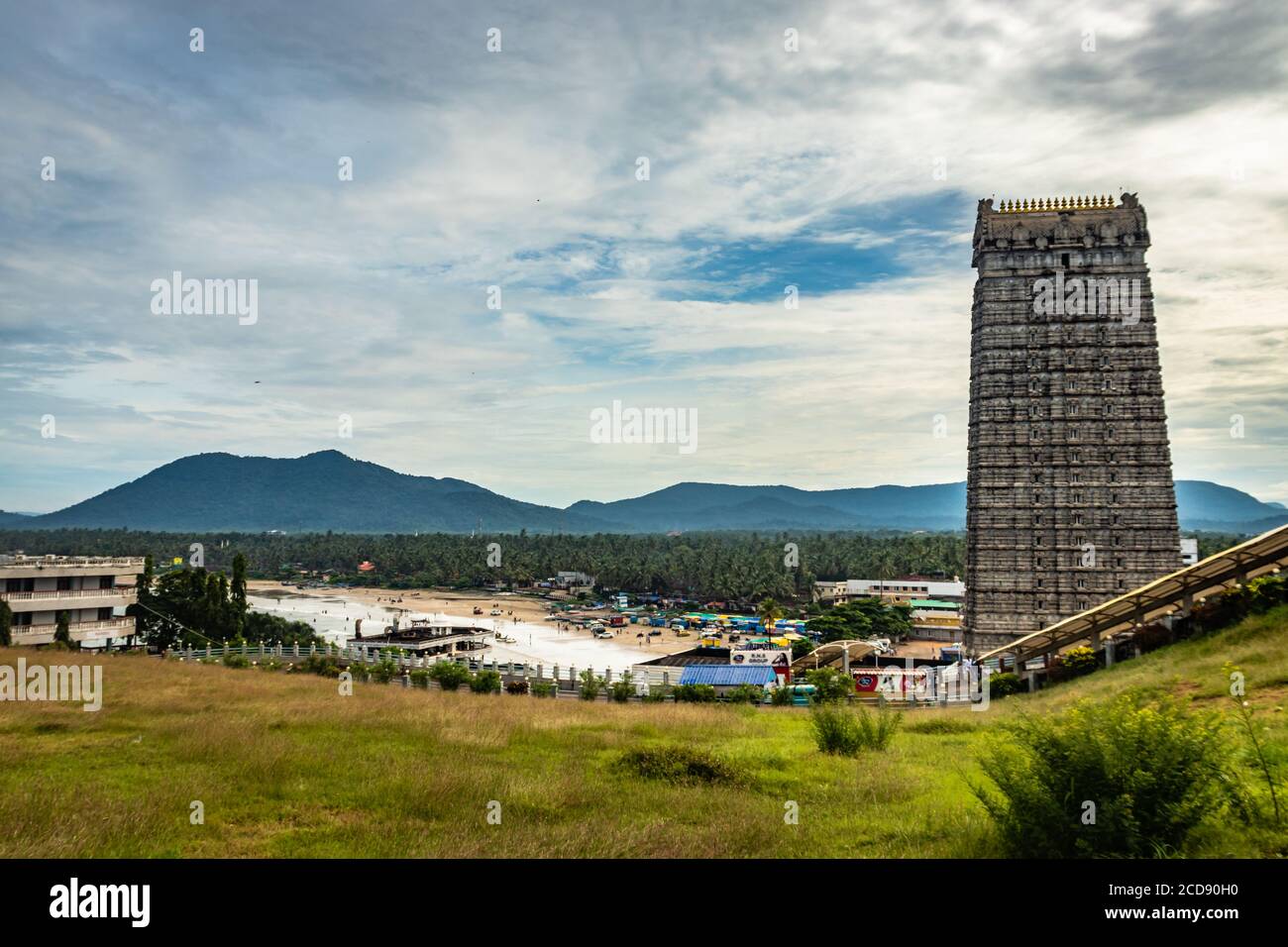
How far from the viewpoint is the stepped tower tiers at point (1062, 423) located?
52.5 m

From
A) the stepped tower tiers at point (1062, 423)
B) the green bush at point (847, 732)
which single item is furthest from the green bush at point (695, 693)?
the green bush at point (847, 732)

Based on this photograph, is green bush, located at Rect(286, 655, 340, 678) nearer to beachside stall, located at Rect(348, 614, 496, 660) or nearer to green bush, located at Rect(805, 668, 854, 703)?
green bush, located at Rect(805, 668, 854, 703)

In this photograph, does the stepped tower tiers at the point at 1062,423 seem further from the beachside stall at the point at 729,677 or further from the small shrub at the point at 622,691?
the small shrub at the point at 622,691

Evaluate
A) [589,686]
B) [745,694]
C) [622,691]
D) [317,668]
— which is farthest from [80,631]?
[745,694]

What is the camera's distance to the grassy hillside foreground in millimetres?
11539

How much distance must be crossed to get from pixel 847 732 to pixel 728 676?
32.8 meters

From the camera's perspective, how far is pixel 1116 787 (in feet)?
31.3

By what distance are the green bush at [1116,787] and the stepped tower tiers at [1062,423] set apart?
46.4 meters

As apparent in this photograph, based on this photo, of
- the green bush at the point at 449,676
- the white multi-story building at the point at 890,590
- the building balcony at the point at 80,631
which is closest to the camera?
the green bush at the point at 449,676

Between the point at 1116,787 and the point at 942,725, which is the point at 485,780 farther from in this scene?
the point at 942,725

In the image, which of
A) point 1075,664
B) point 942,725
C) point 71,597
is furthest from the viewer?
point 71,597

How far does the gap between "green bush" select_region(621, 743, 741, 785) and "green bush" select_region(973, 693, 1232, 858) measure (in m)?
6.96
